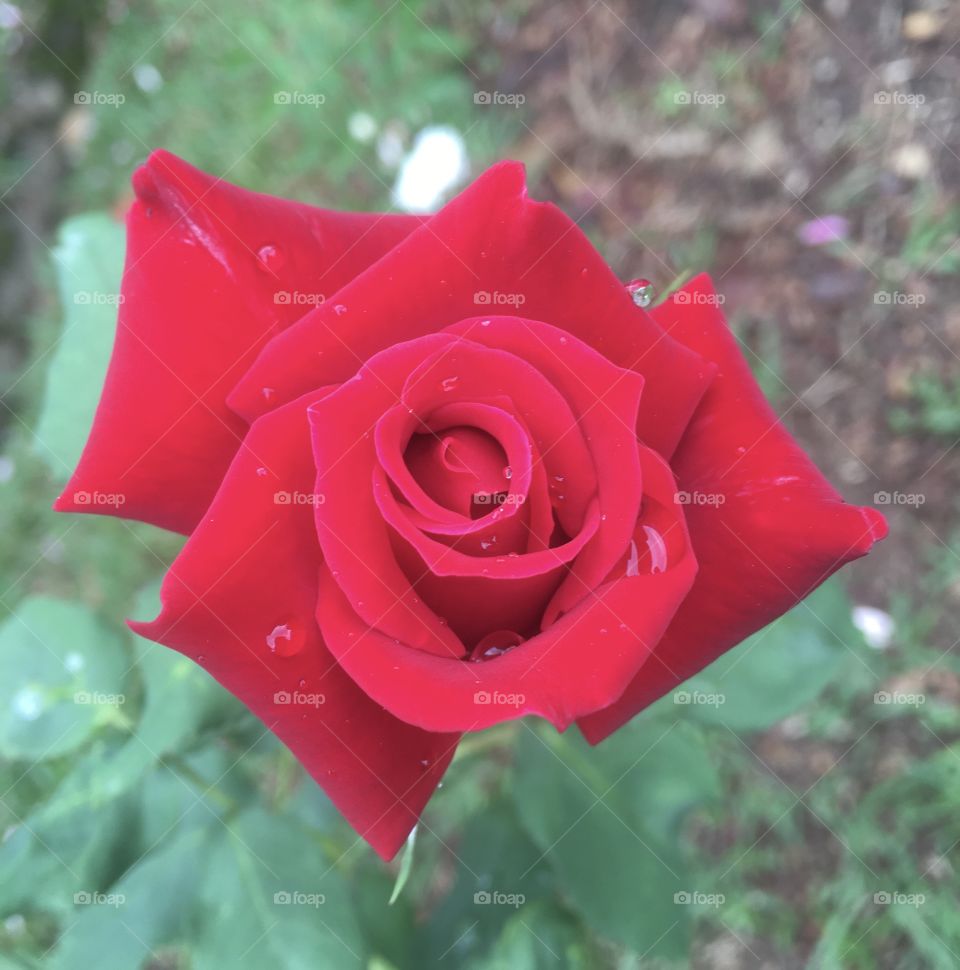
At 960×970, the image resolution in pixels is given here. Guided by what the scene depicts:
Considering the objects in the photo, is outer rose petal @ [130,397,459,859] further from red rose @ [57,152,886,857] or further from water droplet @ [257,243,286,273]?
water droplet @ [257,243,286,273]

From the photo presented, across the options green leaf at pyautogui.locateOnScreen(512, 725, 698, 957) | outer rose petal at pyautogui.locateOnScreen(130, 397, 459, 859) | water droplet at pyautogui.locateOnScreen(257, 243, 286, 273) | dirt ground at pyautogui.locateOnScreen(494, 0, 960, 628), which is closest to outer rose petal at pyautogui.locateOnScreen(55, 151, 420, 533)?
water droplet at pyautogui.locateOnScreen(257, 243, 286, 273)

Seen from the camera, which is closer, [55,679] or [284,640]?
[284,640]

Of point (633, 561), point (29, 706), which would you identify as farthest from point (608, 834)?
point (29, 706)

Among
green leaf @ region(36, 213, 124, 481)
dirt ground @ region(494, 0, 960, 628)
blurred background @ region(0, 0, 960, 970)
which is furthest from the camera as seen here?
dirt ground @ region(494, 0, 960, 628)

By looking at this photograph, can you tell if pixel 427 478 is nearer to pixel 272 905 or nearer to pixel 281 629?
pixel 281 629

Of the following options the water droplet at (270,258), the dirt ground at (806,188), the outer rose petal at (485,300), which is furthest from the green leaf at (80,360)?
the dirt ground at (806,188)
